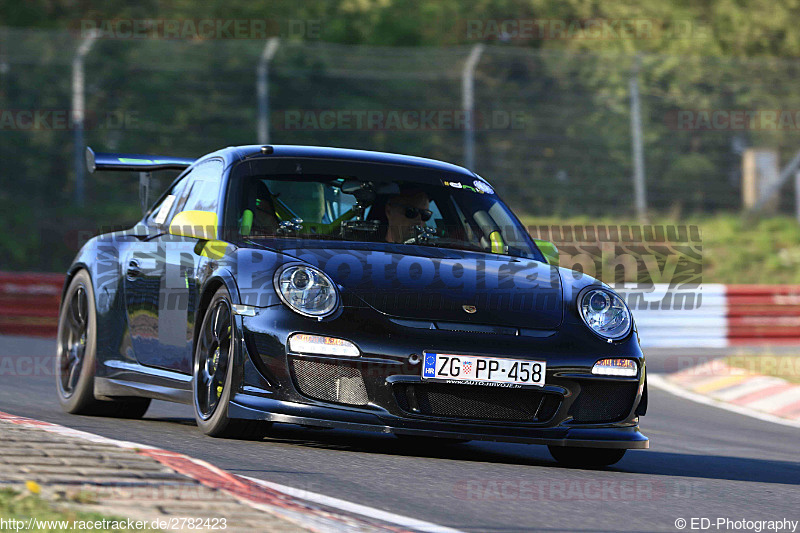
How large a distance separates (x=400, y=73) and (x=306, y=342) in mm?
13883

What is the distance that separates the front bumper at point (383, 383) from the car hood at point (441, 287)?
0.10 meters

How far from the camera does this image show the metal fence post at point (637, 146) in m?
19.3

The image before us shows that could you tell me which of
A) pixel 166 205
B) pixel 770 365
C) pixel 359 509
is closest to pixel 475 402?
pixel 359 509

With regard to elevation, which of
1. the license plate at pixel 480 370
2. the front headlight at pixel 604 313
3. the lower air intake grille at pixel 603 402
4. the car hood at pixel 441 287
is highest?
the car hood at pixel 441 287

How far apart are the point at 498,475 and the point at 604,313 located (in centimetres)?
95

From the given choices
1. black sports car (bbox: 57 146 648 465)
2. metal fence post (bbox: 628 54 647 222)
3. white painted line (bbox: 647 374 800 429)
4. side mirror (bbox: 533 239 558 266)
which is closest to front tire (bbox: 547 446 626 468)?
black sports car (bbox: 57 146 648 465)

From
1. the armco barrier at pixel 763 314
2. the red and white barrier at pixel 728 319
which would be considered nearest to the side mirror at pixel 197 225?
the red and white barrier at pixel 728 319

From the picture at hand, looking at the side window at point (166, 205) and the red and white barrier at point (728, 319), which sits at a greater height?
the side window at point (166, 205)

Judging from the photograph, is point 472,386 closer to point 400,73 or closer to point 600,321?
point 600,321

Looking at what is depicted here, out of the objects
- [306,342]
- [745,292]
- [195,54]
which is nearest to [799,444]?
[306,342]

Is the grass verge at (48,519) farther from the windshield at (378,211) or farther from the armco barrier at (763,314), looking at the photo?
the armco barrier at (763,314)

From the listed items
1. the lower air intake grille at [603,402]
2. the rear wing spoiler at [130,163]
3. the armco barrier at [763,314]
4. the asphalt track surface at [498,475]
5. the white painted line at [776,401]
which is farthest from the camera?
the armco barrier at [763,314]

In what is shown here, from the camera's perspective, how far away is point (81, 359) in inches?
290

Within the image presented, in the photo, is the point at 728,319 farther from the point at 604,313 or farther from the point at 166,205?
the point at 604,313
